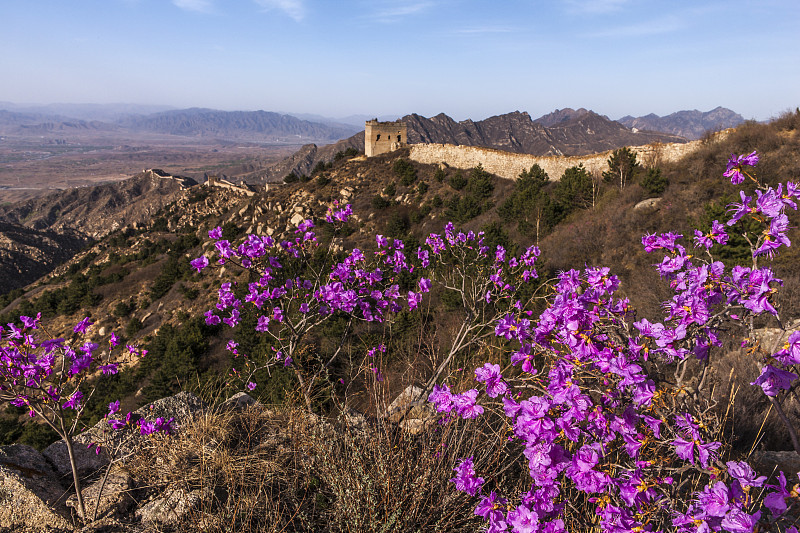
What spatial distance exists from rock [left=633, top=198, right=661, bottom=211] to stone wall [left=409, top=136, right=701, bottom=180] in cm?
531

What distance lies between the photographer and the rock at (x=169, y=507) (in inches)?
115

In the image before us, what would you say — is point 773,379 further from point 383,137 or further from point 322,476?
point 383,137

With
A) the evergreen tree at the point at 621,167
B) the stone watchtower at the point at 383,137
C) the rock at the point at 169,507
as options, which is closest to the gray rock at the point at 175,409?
the rock at the point at 169,507

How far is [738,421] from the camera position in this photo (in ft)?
14.0

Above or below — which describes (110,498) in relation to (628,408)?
below

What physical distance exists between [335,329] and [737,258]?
1004 cm

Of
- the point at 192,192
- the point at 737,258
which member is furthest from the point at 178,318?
the point at 192,192

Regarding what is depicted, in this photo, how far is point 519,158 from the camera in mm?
28438

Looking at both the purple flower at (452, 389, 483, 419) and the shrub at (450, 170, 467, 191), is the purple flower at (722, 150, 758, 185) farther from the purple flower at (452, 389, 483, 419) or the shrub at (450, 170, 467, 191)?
the shrub at (450, 170, 467, 191)

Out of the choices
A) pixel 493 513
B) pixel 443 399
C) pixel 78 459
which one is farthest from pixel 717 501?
pixel 78 459

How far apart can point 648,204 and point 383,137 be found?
31.3m

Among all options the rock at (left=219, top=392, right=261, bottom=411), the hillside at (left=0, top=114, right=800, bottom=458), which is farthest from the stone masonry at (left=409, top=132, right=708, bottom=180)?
the rock at (left=219, top=392, right=261, bottom=411)

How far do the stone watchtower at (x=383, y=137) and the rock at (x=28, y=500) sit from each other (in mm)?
40874

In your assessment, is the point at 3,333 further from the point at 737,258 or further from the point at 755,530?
the point at 737,258
